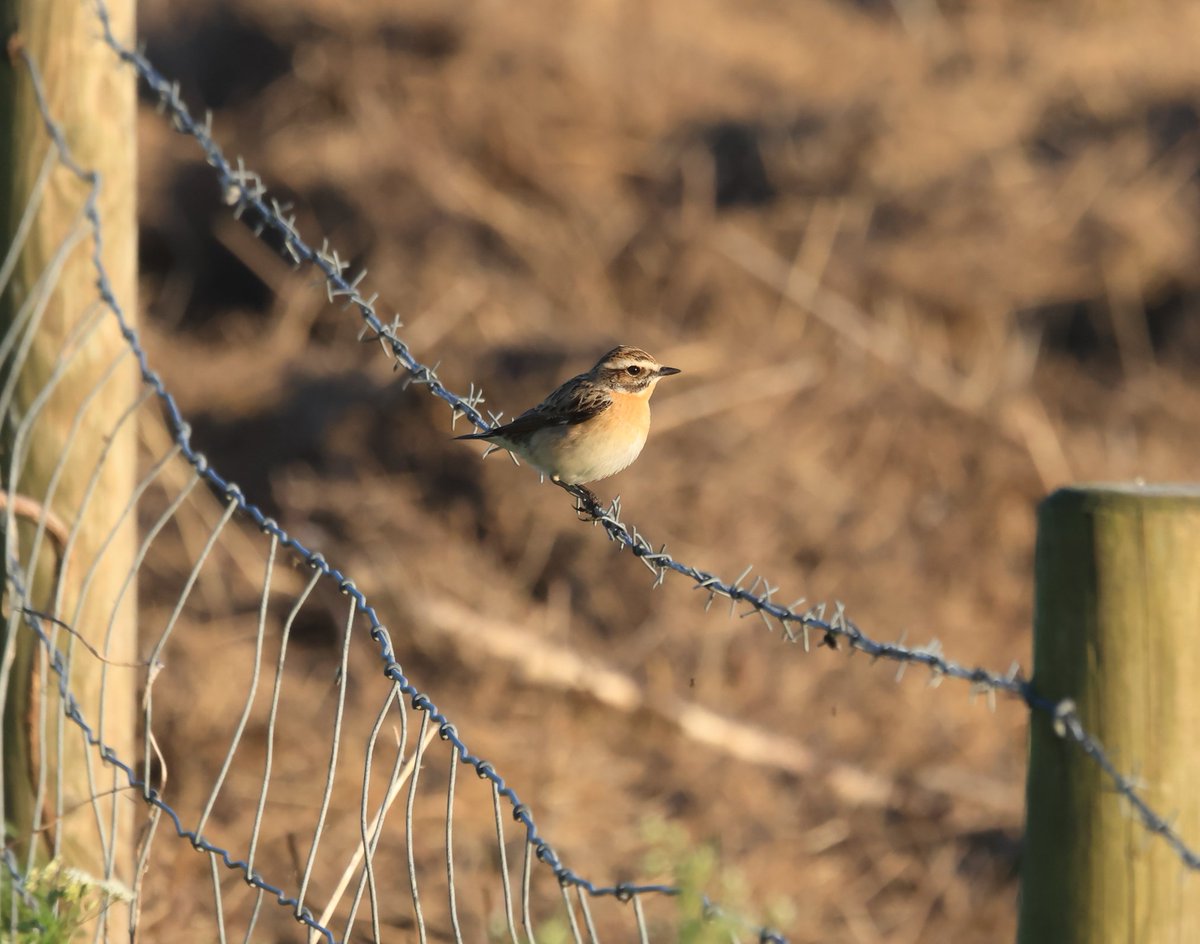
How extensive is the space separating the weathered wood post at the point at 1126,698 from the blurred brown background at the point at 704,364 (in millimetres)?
4552

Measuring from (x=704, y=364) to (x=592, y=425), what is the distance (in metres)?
4.66

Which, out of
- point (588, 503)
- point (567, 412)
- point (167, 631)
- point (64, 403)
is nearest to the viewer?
point (167, 631)

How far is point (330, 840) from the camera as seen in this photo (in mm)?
6691

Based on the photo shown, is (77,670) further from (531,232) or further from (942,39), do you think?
(942,39)

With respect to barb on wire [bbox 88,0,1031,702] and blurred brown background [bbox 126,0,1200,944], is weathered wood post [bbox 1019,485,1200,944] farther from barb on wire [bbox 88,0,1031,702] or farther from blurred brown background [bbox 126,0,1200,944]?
blurred brown background [bbox 126,0,1200,944]

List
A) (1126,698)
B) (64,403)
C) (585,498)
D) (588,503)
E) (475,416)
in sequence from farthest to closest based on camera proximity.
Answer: (585,498) → (588,503) → (64,403) → (475,416) → (1126,698)

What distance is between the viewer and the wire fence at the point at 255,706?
9.09 ft

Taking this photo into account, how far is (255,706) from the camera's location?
7.27 metres

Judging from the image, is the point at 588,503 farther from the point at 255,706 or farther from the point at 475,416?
the point at 255,706

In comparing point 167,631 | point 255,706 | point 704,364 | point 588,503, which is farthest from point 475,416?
point 704,364

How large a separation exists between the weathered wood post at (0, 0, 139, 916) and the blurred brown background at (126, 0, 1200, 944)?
293 cm

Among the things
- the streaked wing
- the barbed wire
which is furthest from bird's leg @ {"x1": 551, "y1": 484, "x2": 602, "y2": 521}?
the barbed wire

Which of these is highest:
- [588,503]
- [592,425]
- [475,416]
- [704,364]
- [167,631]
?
[704,364]

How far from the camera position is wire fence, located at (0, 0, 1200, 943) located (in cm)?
Result: 277
